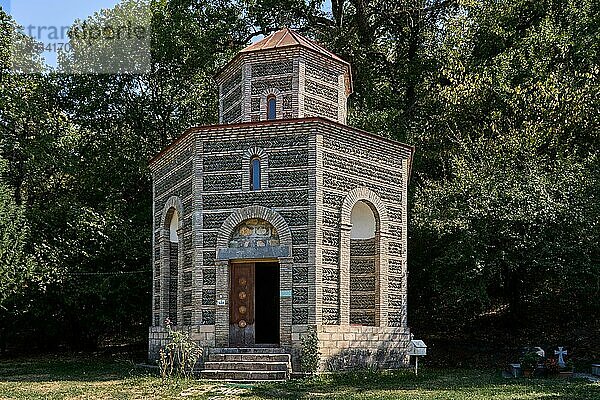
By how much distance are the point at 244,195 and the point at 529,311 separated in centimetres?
1375

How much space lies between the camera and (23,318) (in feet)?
90.5

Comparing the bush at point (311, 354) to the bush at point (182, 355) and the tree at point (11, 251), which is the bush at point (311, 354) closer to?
the bush at point (182, 355)

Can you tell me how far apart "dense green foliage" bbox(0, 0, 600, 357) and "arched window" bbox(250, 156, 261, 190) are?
6.80 metres

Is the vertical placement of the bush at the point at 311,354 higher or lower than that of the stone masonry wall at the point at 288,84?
lower

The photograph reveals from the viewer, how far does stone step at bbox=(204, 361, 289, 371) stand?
17.1 meters

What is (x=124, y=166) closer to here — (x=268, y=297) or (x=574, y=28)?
(x=268, y=297)

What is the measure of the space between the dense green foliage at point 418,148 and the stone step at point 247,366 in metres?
7.10

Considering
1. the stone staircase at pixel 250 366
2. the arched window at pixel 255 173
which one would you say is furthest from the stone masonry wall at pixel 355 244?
the arched window at pixel 255 173

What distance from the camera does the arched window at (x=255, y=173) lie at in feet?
60.8

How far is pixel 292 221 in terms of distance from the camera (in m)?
18.1

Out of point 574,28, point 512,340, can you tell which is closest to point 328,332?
point 512,340

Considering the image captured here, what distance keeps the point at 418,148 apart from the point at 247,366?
13.8 meters

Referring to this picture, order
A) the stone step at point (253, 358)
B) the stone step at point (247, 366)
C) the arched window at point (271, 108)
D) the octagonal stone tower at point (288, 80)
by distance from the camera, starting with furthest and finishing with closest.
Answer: the arched window at point (271, 108) < the octagonal stone tower at point (288, 80) < the stone step at point (253, 358) < the stone step at point (247, 366)

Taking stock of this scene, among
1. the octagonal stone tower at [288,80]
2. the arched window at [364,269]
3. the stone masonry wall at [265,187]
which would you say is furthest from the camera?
the octagonal stone tower at [288,80]
